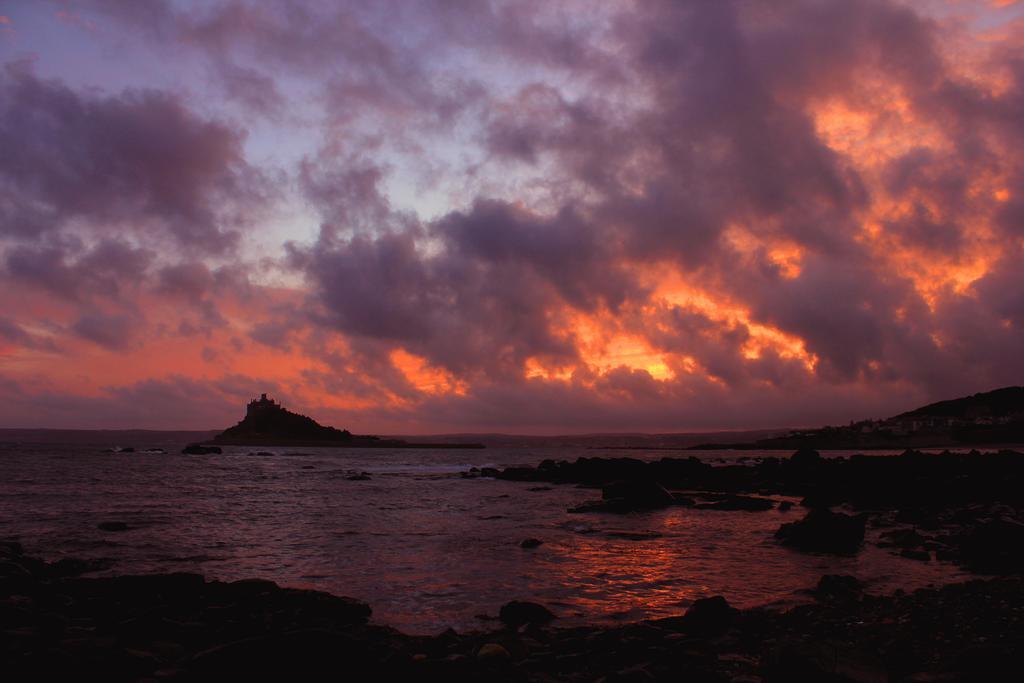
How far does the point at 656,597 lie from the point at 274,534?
13389mm

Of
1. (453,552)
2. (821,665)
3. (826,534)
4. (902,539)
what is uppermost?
(821,665)

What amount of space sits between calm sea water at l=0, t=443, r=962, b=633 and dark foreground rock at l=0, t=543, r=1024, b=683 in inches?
51.4

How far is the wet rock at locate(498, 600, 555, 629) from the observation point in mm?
9953

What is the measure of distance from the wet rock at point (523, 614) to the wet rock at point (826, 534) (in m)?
9.77

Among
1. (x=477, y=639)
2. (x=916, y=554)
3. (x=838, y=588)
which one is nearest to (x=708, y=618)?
(x=477, y=639)

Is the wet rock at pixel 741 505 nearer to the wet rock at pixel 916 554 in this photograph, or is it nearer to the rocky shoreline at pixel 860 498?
the rocky shoreline at pixel 860 498

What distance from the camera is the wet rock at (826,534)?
1617 cm

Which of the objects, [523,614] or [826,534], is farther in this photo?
[826,534]

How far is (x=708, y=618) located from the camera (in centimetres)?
915

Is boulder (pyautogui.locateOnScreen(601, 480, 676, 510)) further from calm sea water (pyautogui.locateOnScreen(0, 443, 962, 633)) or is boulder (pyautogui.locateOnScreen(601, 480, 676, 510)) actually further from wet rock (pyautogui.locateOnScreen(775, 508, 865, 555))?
wet rock (pyautogui.locateOnScreen(775, 508, 865, 555))

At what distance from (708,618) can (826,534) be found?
9.48 metres

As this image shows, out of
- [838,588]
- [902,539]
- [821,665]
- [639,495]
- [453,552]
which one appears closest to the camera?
[821,665]

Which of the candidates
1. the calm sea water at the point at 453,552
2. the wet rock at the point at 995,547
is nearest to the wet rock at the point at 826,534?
the calm sea water at the point at 453,552

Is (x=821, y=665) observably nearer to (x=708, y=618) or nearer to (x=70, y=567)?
(x=708, y=618)
